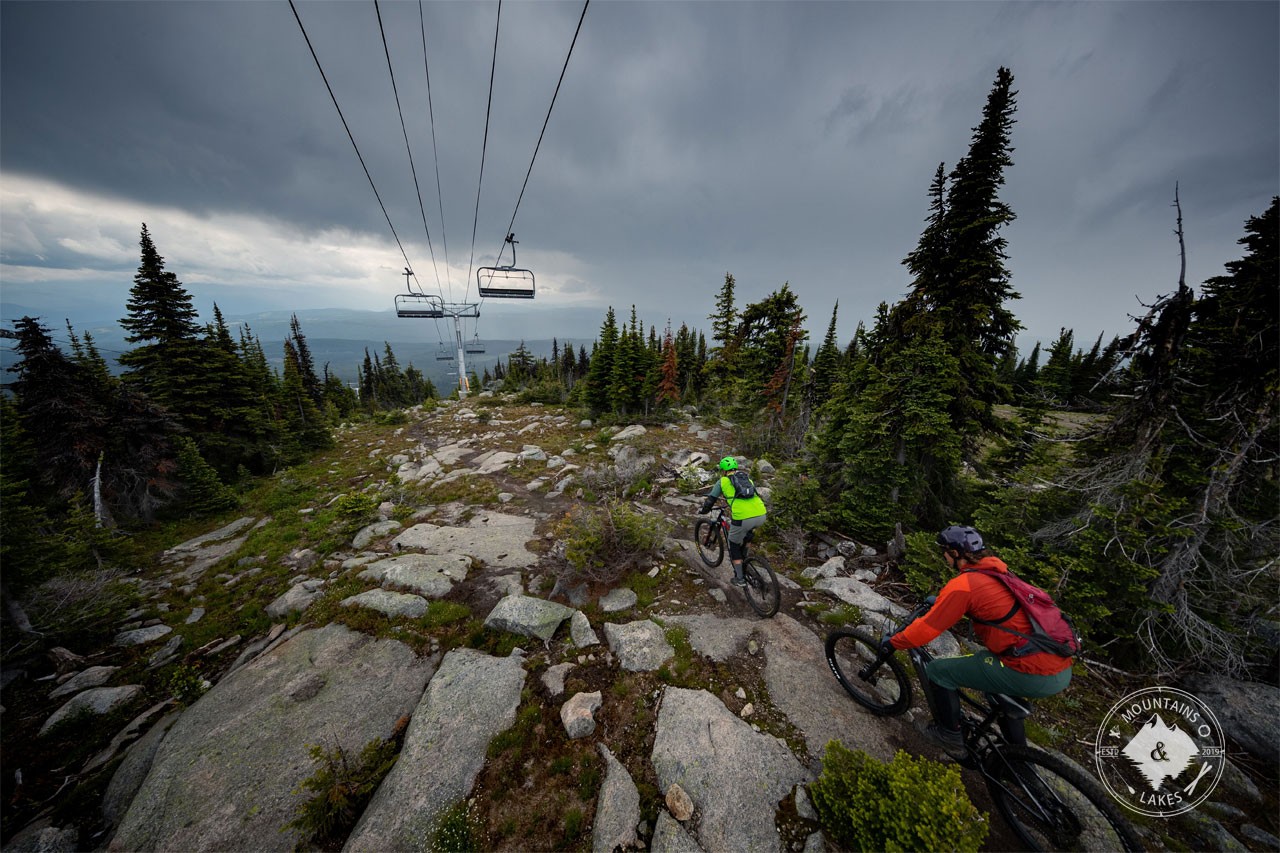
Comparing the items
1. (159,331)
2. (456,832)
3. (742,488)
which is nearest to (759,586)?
(742,488)

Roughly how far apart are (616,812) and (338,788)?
126 inches

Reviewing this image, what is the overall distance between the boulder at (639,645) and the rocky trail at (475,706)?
0.09 feet

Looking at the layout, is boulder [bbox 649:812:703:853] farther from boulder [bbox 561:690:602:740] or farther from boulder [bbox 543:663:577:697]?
boulder [bbox 543:663:577:697]

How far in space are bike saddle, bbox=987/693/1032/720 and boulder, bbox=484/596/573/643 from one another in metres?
6.40

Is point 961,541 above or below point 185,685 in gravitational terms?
above

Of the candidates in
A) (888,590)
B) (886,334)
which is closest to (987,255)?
(886,334)

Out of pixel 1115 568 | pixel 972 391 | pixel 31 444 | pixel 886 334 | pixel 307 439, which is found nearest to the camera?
pixel 1115 568

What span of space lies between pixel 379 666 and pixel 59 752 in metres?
4.16

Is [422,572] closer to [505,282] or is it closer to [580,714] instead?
[580,714]

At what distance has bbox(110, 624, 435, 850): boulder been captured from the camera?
4.21 m

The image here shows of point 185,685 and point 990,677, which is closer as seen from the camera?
point 990,677

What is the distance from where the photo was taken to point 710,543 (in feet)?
31.9

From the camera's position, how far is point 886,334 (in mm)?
10500

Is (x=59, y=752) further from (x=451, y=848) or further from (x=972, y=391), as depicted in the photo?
(x=972, y=391)
